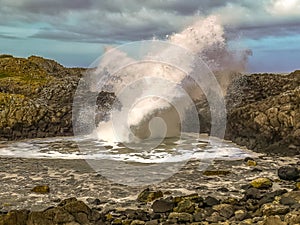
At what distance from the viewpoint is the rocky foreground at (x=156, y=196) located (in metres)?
11.6

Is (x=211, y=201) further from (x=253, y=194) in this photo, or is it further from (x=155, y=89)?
(x=155, y=89)

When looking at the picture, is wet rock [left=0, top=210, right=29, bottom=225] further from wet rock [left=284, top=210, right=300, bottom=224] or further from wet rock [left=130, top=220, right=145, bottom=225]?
wet rock [left=284, top=210, right=300, bottom=224]

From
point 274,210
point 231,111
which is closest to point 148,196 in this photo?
point 274,210

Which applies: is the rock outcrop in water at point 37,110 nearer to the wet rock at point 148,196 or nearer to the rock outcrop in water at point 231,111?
the rock outcrop in water at point 231,111

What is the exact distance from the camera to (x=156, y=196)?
14.0 m

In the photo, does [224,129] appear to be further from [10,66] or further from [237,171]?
[10,66]

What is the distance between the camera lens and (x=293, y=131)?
73.1ft

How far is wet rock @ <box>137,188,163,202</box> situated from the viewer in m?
A: 13.8

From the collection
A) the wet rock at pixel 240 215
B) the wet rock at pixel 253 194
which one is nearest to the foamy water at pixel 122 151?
the wet rock at pixel 253 194

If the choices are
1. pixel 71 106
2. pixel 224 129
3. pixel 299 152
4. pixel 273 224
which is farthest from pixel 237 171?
pixel 71 106

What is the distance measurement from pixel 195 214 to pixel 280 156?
10057 millimetres

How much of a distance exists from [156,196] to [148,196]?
0.26 m

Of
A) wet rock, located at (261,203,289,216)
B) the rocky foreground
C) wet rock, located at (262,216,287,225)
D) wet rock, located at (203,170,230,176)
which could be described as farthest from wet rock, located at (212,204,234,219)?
wet rock, located at (203,170,230,176)

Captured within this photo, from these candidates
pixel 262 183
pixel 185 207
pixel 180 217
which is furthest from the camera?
pixel 262 183
